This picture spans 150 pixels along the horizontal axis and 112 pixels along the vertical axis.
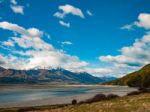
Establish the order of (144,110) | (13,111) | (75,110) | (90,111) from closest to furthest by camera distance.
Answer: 1. (144,110)
2. (90,111)
3. (75,110)
4. (13,111)

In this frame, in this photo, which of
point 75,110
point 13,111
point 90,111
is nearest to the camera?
point 90,111

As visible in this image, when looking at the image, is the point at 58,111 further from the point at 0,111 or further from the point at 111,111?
the point at 0,111

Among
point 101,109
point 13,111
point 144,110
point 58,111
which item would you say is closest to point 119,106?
point 101,109

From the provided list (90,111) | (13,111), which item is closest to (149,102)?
(90,111)

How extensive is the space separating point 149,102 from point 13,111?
139 ft

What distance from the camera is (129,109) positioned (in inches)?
1722

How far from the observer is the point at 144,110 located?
41.9 metres

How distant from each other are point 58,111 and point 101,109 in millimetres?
8512

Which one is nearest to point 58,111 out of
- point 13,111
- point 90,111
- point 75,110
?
point 75,110

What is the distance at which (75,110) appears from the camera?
49781mm

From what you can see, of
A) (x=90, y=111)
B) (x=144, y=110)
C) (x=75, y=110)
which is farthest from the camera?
(x=75, y=110)

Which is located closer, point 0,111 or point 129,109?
point 129,109

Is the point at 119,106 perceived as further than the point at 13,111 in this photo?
No

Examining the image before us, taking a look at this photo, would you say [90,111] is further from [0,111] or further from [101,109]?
[0,111]
